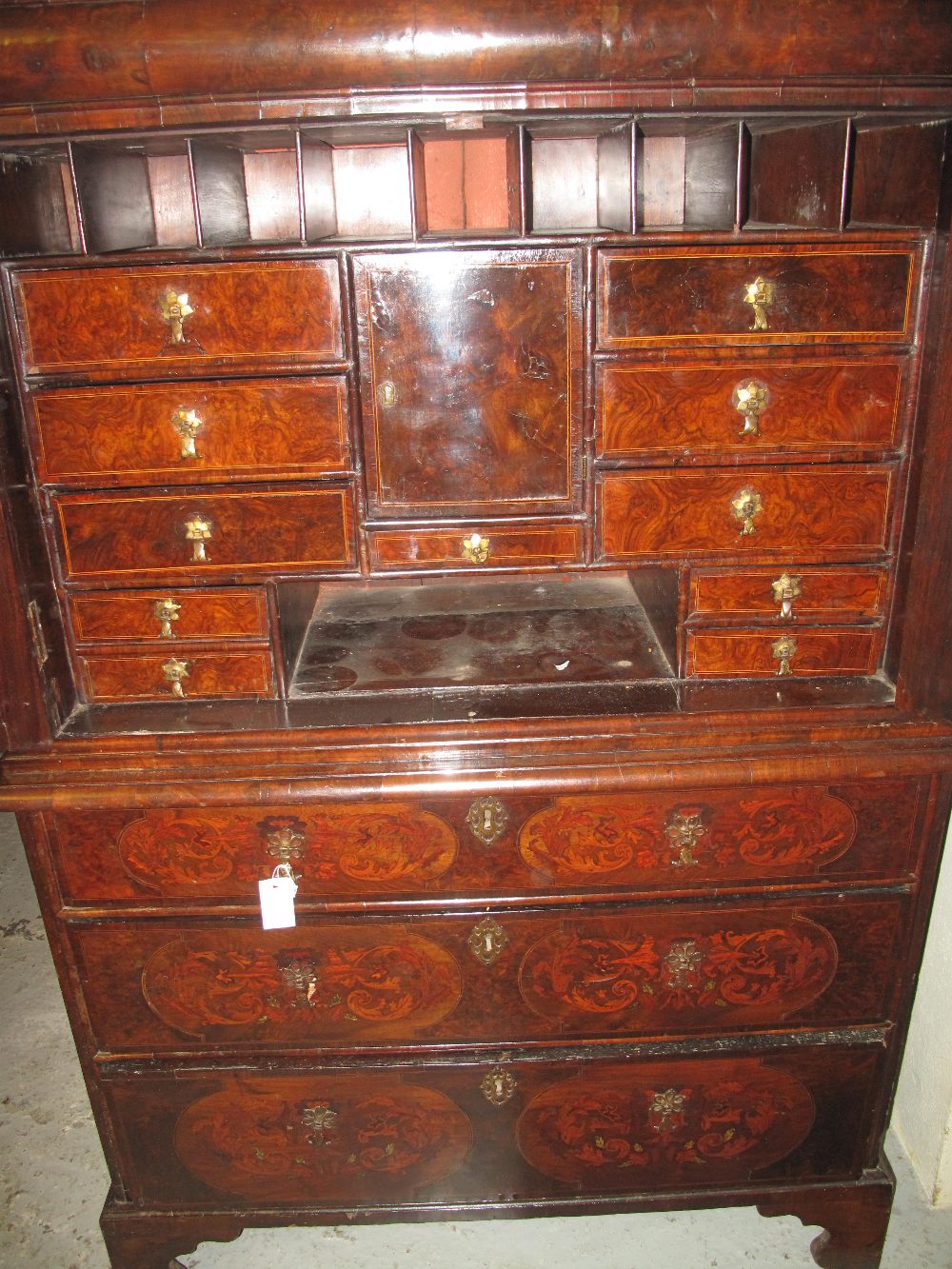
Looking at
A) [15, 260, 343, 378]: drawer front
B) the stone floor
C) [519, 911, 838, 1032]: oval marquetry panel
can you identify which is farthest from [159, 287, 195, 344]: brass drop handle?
the stone floor

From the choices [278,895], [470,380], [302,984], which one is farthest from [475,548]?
[302,984]

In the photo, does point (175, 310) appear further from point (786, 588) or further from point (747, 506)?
point (786, 588)

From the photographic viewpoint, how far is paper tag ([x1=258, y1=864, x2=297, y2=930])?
5.36 ft

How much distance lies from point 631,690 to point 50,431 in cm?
104

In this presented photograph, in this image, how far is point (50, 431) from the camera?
151 cm

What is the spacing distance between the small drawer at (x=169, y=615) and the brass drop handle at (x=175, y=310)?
0.41 metres

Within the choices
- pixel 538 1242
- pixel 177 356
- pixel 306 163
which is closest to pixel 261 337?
pixel 177 356

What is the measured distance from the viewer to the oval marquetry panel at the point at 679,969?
5.61 ft

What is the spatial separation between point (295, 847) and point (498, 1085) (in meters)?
0.62

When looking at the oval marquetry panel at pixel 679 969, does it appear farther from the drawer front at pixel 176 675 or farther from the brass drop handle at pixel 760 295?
the brass drop handle at pixel 760 295

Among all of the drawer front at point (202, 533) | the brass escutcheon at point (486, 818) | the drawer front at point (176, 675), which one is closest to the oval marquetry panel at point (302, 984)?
the brass escutcheon at point (486, 818)

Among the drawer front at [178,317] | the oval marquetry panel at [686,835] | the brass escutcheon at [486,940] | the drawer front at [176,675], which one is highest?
the drawer front at [178,317]

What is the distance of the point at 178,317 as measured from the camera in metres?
1.45

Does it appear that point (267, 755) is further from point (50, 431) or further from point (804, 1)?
point (804, 1)
